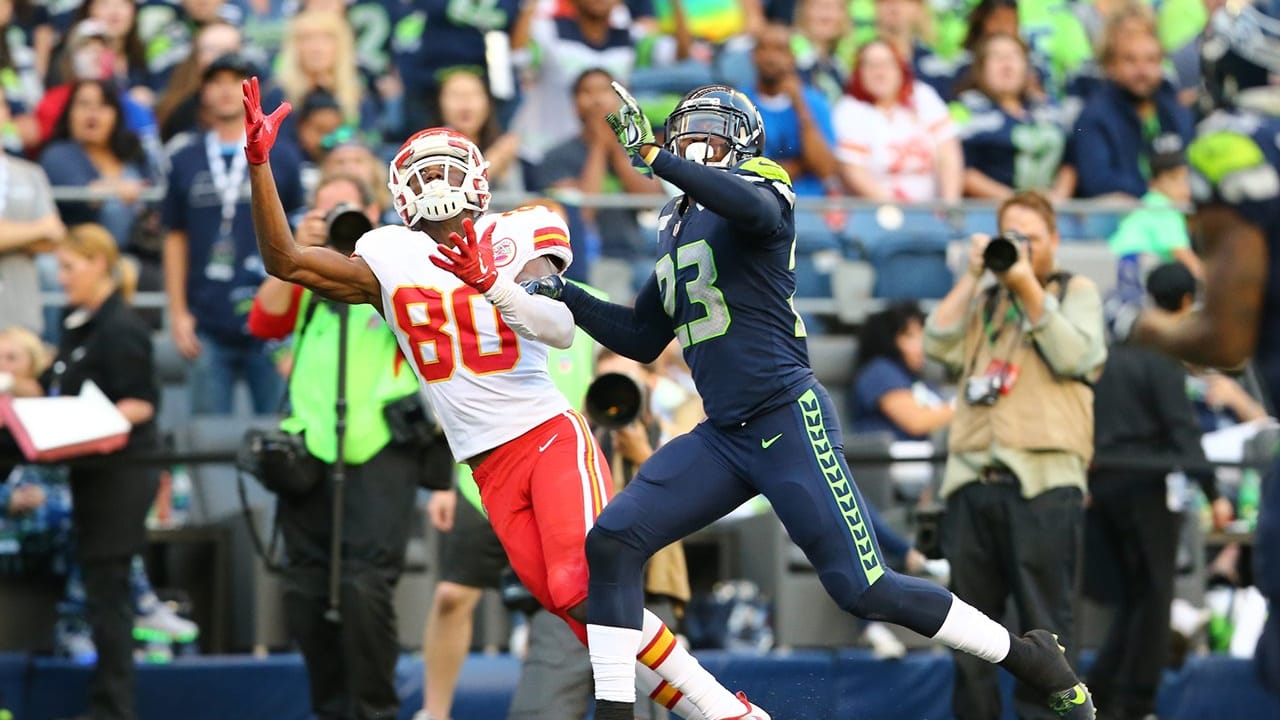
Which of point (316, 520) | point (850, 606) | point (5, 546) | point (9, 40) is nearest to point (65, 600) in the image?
point (5, 546)

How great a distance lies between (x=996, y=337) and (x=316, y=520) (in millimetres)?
2922

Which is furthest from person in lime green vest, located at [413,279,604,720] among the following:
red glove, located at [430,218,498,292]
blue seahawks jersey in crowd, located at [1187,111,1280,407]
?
blue seahawks jersey in crowd, located at [1187,111,1280,407]

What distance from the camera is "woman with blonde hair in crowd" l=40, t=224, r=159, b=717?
9.33 meters

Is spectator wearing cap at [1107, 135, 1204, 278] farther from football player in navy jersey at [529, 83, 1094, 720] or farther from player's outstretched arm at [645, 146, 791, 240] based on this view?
player's outstretched arm at [645, 146, 791, 240]

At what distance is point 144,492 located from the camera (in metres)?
9.51

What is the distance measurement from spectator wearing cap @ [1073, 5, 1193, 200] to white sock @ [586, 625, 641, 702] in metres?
6.79

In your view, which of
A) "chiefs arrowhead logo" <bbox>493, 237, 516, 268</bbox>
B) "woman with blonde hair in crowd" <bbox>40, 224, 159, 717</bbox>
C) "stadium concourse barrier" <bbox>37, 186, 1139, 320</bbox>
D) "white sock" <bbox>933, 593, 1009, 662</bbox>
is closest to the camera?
"white sock" <bbox>933, 593, 1009, 662</bbox>

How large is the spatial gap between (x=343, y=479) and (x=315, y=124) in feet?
10.6

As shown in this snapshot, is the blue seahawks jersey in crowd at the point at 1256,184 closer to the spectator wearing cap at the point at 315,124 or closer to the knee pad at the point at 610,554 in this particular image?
the knee pad at the point at 610,554

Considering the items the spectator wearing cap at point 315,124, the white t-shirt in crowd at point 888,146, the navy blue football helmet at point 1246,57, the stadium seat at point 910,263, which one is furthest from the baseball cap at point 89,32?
the navy blue football helmet at point 1246,57

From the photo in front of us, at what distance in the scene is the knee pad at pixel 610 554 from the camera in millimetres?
6586

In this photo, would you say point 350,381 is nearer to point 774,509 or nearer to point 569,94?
Answer: point 774,509

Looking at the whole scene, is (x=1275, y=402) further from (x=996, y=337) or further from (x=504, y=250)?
(x=996, y=337)

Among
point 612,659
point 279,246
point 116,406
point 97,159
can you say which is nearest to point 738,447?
point 612,659
